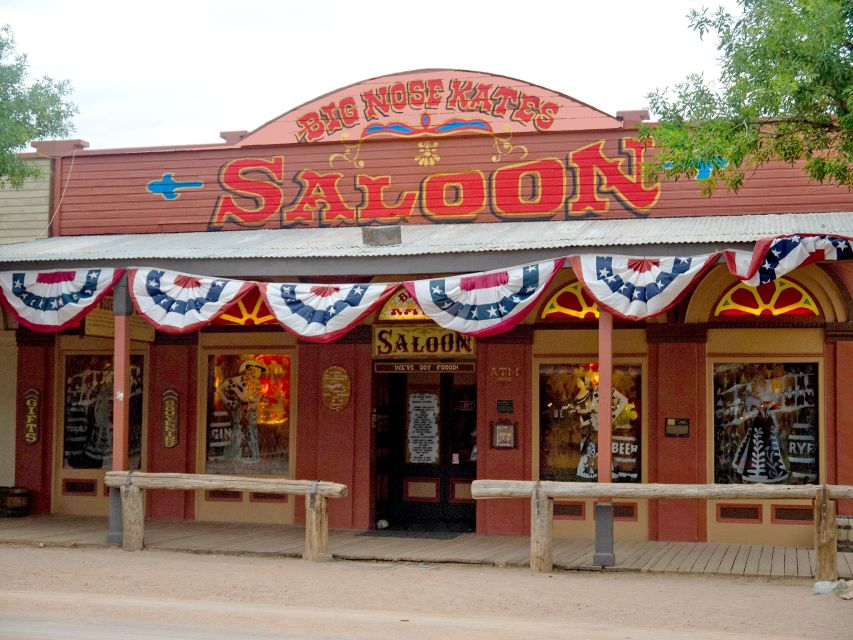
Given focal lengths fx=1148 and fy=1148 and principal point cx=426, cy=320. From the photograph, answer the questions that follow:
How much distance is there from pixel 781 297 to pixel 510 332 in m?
3.27

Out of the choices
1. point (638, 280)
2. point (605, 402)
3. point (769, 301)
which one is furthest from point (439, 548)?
point (769, 301)

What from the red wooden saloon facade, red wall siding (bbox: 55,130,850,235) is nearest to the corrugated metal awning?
the red wooden saloon facade

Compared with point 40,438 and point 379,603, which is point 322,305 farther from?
point 40,438

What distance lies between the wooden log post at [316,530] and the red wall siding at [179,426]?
3637mm

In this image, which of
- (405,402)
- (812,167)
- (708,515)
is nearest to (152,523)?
(405,402)

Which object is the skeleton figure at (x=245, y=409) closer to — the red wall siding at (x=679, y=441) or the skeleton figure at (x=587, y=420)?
the skeleton figure at (x=587, y=420)

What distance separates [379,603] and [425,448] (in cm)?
586

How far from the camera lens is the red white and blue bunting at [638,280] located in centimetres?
1146

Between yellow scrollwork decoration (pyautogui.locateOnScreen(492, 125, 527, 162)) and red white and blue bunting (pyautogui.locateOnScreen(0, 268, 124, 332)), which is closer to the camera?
red white and blue bunting (pyautogui.locateOnScreen(0, 268, 124, 332))

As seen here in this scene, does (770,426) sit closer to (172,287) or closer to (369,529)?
(369,529)

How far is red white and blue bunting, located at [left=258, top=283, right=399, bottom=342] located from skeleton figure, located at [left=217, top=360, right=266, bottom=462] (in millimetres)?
2832

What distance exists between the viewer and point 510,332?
566 inches

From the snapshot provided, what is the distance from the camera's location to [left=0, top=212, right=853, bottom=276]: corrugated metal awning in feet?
39.1

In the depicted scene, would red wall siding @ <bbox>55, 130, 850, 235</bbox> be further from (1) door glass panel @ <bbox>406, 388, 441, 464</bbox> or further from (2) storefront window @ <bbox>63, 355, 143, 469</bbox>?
(1) door glass panel @ <bbox>406, 388, 441, 464</bbox>
